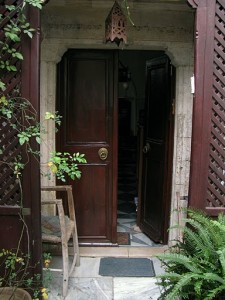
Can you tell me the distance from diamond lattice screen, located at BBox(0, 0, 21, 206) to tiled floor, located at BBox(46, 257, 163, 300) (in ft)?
3.26

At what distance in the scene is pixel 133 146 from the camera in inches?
366

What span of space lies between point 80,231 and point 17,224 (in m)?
1.41

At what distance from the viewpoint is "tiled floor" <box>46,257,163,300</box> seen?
3.06 m

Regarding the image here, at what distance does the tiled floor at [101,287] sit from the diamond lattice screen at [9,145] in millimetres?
993

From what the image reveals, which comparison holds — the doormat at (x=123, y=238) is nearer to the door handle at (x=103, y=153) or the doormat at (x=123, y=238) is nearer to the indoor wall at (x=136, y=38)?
the indoor wall at (x=136, y=38)

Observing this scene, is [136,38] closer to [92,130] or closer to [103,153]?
[92,130]

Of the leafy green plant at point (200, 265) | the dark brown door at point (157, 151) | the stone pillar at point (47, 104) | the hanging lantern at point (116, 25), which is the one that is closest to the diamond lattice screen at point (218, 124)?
the leafy green plant at point (200, 265)

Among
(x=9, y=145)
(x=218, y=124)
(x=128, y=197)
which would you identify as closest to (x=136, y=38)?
(x=218, y=124)

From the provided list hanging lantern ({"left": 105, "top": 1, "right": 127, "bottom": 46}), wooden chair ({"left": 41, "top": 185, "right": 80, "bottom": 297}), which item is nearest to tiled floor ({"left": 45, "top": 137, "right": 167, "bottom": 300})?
wooden chair ({"left": 41, "top": 185, "right": 80, "bottom": 297})

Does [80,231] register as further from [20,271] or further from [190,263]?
[190,263]

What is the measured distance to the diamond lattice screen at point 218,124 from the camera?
262cm

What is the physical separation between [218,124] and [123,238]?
2163 millimetres

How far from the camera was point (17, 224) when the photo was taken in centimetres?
273

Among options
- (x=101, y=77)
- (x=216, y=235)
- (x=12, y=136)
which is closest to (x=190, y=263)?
(x=216, y=235)
